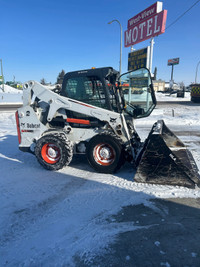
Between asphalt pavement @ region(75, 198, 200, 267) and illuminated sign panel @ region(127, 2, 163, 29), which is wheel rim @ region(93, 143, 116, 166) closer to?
asphalt pavement @ region(75, 198, 200, 267)

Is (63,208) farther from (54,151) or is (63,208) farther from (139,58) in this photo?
(139,58)

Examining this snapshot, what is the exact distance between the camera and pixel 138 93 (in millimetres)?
4609

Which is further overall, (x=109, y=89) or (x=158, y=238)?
(x=109, y=89)

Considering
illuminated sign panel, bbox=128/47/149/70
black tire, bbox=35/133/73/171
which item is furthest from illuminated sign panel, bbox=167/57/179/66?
black tire, bbox=35/133/73/171

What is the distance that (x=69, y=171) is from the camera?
4172 mm

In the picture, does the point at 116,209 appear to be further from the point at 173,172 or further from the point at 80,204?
the point at 173,172

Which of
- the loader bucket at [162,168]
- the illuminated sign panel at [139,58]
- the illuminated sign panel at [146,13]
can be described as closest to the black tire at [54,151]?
the loader bucket at [162,168]

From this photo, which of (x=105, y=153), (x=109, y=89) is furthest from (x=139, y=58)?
(x=105, y=153)

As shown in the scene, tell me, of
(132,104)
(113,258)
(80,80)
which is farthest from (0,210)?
(132,104)

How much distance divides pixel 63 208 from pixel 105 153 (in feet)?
5.02

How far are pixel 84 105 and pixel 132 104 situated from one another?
4.64 feet

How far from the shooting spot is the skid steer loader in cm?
388

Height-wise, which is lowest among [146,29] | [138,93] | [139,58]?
[138,93]

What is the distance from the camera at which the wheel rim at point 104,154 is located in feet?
12.8
